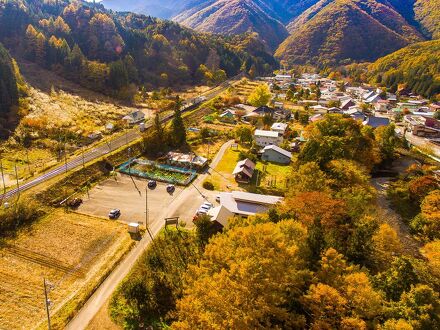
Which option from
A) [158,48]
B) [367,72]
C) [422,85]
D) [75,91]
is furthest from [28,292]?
[367,72]

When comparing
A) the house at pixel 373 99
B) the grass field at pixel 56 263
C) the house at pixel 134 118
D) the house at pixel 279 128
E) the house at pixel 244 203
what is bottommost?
the grass field at pixel 56 263

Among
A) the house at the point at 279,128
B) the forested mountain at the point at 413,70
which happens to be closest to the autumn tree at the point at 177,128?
the house at the point at 279,128

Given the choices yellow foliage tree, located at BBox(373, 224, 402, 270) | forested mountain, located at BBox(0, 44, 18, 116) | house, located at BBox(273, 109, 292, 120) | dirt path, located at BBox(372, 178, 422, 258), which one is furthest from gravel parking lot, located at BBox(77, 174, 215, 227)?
house, located at BBox(273, 109, 292, 120)

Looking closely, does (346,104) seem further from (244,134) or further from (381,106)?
(244,134)

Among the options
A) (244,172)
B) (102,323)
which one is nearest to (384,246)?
(244,172)

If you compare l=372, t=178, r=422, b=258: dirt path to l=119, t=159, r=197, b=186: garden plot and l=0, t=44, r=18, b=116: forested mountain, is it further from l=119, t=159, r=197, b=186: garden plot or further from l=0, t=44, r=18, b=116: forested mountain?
l=0, t=44, r=18, b=116: forested mountain

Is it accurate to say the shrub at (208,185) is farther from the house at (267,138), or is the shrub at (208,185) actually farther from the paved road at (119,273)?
the house at (267,138)
